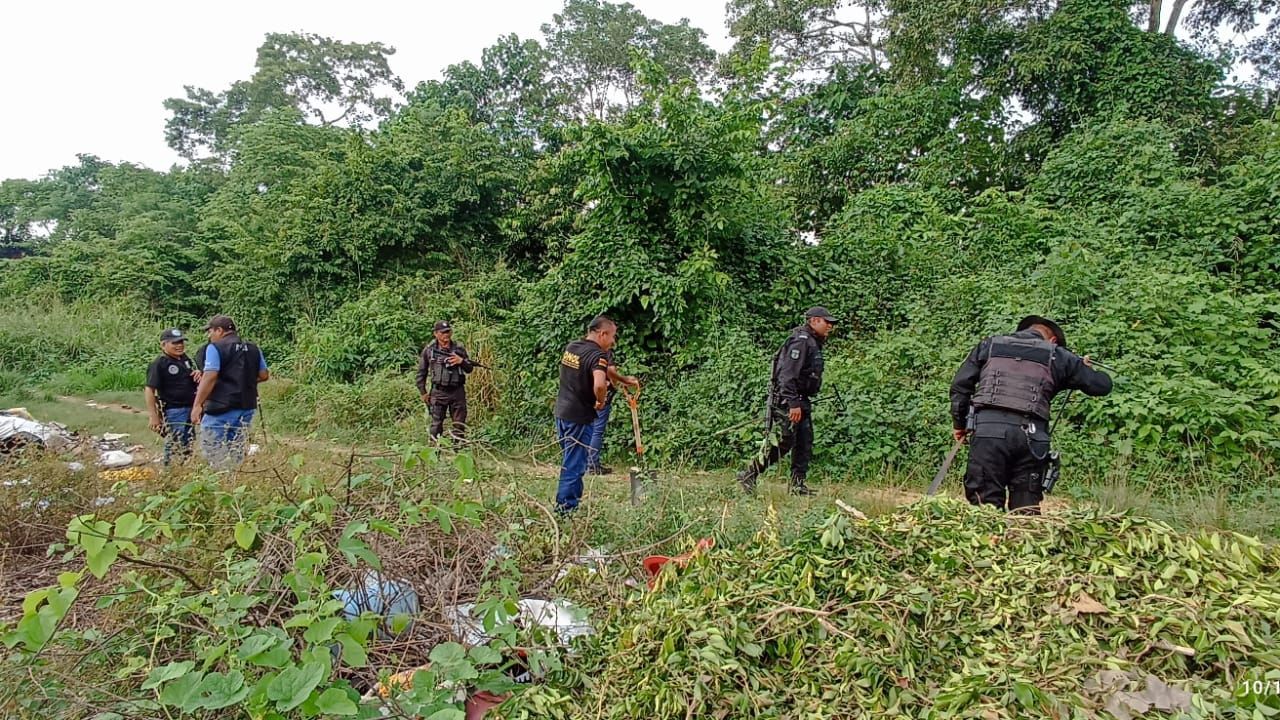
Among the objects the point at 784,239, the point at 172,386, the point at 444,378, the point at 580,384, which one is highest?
the point at 784,239

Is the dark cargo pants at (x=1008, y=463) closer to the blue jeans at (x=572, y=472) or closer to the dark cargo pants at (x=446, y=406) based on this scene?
the blue jeans at (x=572, y=472)

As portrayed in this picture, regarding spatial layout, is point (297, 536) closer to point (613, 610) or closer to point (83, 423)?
point (613, 610)

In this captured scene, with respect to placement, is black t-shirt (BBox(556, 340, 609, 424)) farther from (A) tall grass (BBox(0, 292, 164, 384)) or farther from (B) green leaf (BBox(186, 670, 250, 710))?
(A) tall grass (BBox(0, 292, 164, 384))

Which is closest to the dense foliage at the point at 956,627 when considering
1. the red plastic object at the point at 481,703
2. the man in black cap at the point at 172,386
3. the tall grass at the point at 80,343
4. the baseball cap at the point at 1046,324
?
the red plastic object at the point at 481,703

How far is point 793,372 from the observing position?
5.42 m

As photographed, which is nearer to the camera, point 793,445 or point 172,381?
point 793,445

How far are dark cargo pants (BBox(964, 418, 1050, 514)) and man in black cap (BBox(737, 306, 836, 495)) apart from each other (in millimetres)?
1614

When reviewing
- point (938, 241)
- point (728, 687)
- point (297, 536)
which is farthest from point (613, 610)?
point (938, 241)

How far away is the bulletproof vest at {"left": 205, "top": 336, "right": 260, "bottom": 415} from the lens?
536 cm

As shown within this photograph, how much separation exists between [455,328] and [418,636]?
8254mm

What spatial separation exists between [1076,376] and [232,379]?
626 centimetres

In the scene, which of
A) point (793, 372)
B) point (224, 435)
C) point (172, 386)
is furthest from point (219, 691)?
point (172, 386)

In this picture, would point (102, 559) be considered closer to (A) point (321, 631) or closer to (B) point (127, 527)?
(B) point (127, 527)

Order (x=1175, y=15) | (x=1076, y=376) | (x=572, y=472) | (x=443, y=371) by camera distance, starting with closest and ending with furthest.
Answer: (x=1076, y=376), (x=572, y=472), (x=443, y=371), (x=1175, y=15)
